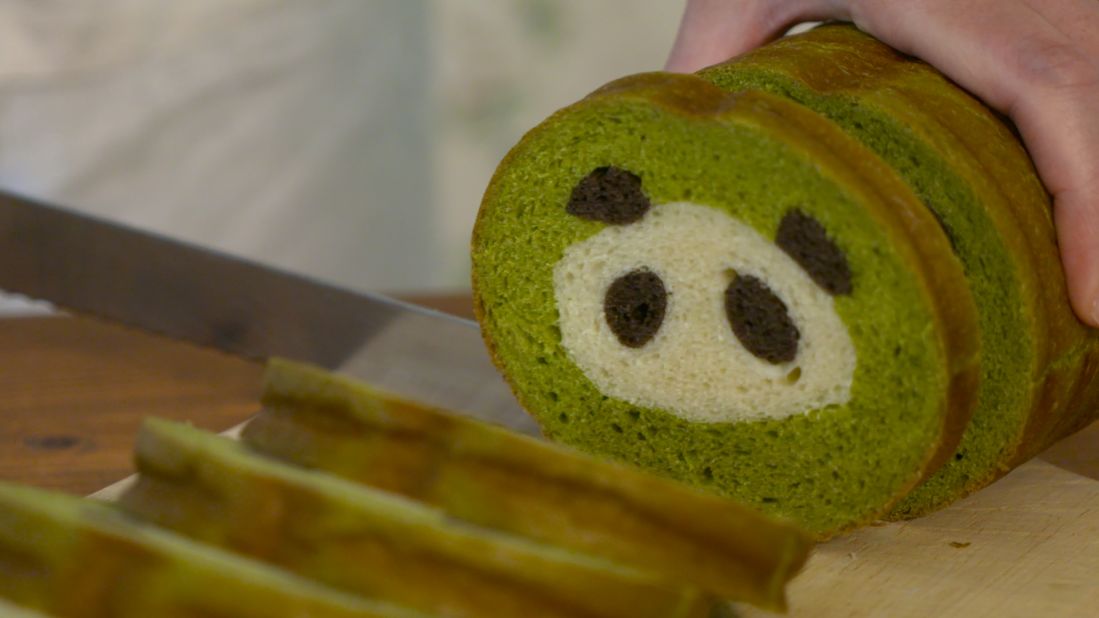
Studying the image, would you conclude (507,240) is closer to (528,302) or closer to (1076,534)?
(528,302)

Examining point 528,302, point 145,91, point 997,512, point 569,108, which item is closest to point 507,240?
point 528,302

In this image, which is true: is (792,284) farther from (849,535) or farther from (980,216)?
(849,535)

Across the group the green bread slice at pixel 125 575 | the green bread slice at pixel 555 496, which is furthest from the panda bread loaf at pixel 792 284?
the green bread slice at pixel 125 575

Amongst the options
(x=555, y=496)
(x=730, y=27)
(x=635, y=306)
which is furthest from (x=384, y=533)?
(x=730, y=27)

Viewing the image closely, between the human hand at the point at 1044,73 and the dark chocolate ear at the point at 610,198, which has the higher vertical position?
the human hand at the point at 1044,73

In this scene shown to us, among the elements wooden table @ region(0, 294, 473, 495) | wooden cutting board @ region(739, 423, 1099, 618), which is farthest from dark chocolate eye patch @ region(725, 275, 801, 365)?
wooden table @ region(0, 294, 473, 495)

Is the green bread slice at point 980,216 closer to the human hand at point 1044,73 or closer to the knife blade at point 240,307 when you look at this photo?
the human hand at point 1044,73

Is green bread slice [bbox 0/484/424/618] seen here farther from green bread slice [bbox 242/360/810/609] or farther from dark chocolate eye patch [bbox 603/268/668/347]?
dark chocolate eye patch [bbox 603/268/668/347]
